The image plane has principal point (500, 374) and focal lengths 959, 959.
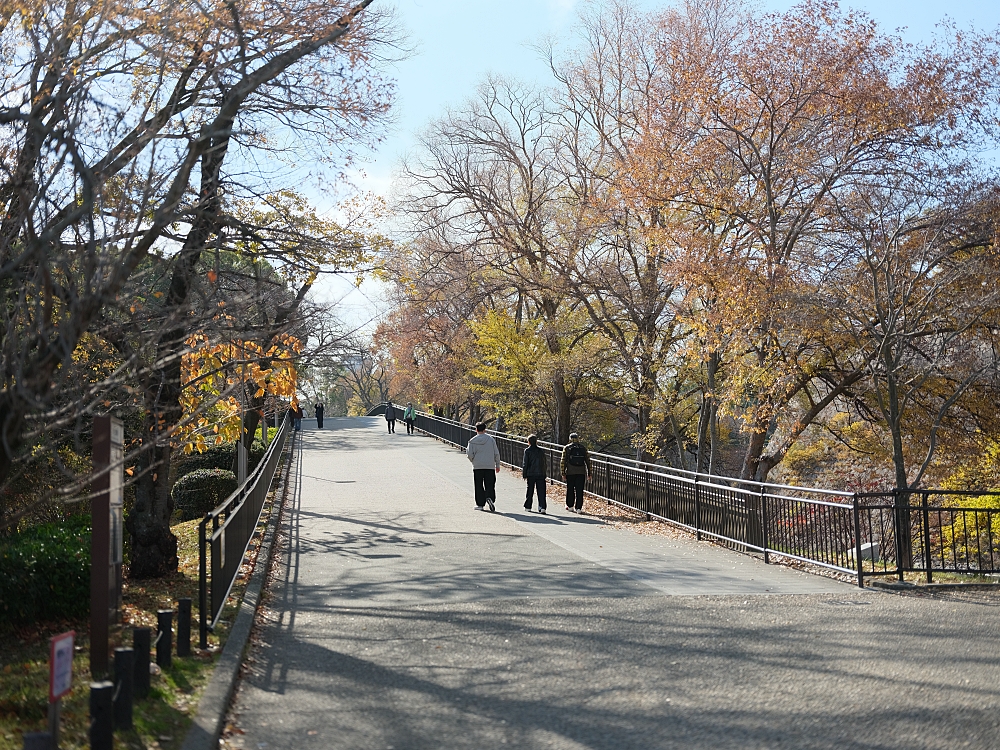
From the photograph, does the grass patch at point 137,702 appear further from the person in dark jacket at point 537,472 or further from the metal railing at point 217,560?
the person in dark jacket at point 537,472

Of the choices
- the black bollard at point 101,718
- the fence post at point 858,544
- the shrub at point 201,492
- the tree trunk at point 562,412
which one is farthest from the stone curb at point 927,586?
the tree trunk at point 562,412

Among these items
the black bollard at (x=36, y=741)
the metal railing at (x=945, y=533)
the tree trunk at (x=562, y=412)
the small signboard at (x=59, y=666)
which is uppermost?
the tree trunk at (x=562, y=412)

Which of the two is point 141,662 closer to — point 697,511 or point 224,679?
point 224,679

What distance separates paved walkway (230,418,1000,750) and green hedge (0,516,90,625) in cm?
203

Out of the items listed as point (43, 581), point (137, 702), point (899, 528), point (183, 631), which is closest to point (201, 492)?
point (43, 581)

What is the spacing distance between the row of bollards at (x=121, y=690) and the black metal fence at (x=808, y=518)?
7855 millimetres

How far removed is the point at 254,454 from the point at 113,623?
22.3 meters

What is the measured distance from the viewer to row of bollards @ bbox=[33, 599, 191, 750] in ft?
15.9

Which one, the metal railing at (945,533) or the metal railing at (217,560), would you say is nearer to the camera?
the metal railing at (217,560)

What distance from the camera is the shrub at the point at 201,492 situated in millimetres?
21500

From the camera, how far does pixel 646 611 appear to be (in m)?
9.52

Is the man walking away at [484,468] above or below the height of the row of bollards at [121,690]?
above

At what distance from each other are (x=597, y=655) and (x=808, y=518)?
19.6ft

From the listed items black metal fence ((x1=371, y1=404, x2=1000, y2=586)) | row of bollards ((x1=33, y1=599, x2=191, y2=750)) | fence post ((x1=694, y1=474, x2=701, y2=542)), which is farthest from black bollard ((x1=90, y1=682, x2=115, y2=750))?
fence post ((x1=694, y1=474, x2=701, y2=542))
